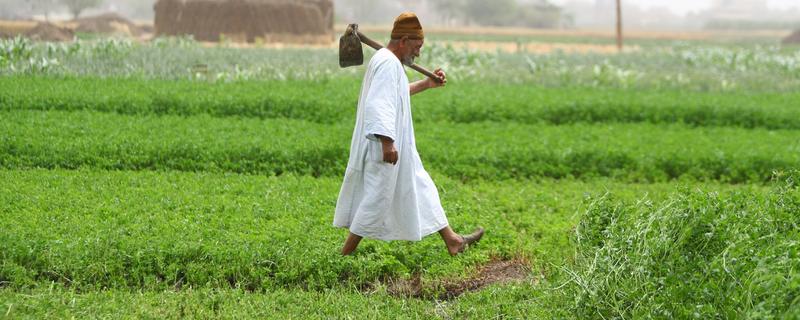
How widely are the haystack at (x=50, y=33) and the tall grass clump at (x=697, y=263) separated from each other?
21.2 meters

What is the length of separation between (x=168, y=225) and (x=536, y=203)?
3.64 m

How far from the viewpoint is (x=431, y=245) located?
6957 millimetres

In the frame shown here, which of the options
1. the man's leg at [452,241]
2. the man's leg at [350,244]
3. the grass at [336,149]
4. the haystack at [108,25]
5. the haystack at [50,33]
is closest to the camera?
the man's leg at [350,244]

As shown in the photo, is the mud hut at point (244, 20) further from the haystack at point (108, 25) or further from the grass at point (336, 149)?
the grass at point (336, 149)

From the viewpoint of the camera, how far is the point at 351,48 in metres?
6.30

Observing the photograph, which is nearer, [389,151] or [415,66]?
[389,151]

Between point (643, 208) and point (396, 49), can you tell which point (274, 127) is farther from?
point (643, 208)

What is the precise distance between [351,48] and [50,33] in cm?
2079

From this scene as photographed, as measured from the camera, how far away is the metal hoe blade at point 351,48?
6301mm

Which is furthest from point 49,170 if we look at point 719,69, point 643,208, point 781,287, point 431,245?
point 719,69

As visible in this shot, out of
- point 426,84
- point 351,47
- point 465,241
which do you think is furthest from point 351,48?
point 465,241

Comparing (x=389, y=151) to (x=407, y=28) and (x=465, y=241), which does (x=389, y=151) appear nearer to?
(x=407, y=28)

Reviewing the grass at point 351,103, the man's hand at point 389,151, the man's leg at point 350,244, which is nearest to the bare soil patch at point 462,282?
the man's leg at point 350,244

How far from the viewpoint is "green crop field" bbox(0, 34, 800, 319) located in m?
5.27
